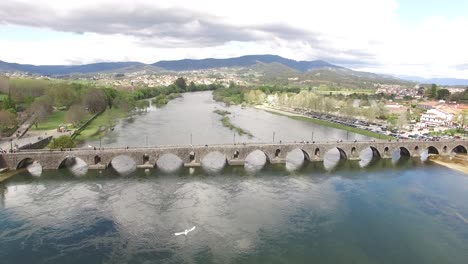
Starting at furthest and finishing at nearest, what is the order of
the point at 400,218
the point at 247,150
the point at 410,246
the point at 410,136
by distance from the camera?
the point at 410,136 < the point at 247,150 < the point at 400,218 < the point at 410,246

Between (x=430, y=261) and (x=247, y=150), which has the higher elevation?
(x=247, y=150)

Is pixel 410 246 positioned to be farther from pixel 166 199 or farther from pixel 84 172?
pixel 84 172

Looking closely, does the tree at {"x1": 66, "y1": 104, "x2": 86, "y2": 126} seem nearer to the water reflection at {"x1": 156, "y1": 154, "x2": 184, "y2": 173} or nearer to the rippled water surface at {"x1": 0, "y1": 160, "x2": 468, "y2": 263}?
the water reflection at {"x1": 156, "y1": 154, "x2": 184, "y2": 173}

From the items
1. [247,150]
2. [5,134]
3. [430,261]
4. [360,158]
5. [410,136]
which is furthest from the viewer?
[410,136]

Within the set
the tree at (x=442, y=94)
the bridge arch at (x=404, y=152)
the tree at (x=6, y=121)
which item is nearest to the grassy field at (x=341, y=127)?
the bridge arch at (x=404, y=152)

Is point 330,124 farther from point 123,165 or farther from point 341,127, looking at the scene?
point 123,165

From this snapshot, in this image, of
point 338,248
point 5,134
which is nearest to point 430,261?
point 338,248

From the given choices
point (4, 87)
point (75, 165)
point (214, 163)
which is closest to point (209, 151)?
point (214, 163)
